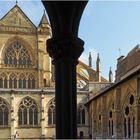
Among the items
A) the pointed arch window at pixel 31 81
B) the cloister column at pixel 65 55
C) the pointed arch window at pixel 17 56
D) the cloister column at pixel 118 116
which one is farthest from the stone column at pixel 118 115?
the cloister column at pixel 65 55

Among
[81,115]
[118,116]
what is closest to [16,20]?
[81,115]

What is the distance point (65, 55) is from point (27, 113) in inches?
1424

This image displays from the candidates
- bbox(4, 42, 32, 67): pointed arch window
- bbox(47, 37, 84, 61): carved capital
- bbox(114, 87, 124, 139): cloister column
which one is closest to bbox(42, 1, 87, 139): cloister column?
bbox(47, 37, 84, 61): carved capital

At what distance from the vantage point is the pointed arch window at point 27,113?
4053 centimetres

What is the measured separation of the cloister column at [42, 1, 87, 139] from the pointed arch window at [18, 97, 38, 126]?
35.9 metres

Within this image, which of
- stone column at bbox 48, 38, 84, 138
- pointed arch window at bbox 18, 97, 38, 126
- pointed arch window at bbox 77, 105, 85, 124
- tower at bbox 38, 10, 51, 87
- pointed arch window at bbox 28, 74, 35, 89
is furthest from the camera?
tower at bbox 38, 10, 51, 87

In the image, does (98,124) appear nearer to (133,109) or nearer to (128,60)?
(128,60)

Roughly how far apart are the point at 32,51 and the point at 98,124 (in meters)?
12.2

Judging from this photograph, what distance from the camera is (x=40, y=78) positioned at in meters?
46.0

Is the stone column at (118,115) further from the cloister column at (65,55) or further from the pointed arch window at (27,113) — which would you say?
the cloister column at (65,55)

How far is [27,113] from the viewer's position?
4072cm

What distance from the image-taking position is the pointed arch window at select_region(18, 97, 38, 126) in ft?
133

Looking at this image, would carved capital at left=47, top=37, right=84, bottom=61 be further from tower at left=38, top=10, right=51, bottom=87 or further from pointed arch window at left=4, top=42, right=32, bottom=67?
tower at left=38, top=10, right=51, bottom=87

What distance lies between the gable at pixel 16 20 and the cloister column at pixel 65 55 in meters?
41.9
